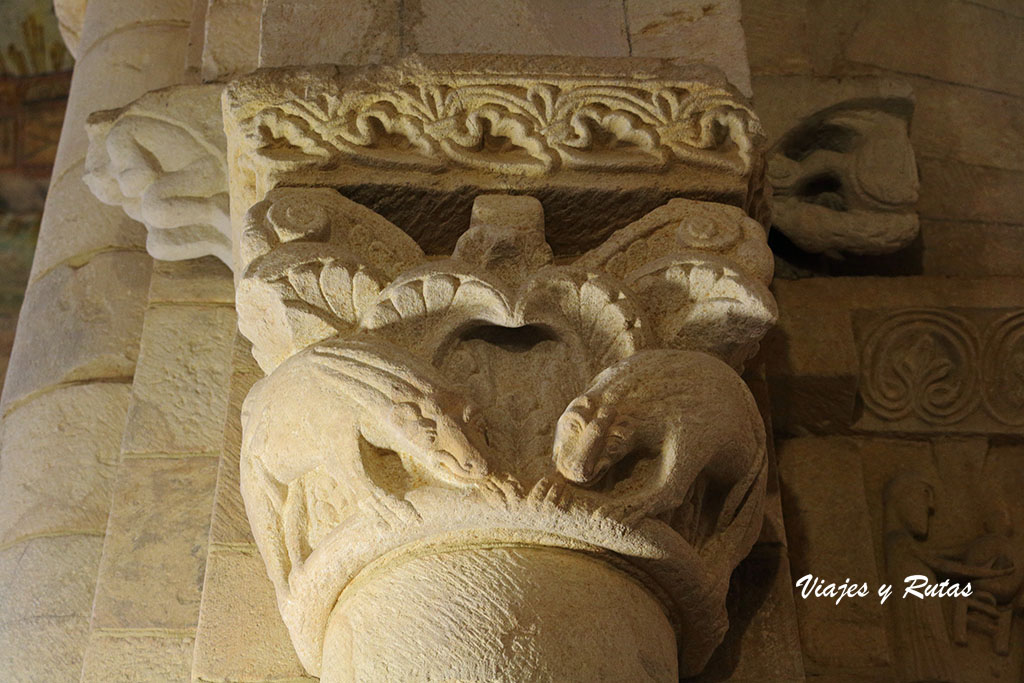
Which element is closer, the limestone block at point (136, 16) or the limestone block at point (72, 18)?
the limestone block at point (136, 16)

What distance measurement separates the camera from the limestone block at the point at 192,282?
2.36 metres

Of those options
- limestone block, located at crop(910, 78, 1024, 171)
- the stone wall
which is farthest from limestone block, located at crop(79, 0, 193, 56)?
limestone block, located at crop(910, 78, 1024, 171)

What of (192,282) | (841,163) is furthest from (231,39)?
(841,163)

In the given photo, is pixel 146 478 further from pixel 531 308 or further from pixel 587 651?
pixel 587 651

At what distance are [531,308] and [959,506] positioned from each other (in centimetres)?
117

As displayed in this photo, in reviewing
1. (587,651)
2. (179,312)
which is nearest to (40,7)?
(179,312)

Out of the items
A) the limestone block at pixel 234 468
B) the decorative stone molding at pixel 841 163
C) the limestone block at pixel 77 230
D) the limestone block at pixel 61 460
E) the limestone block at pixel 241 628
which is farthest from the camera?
the limestone block at pixel 77 230

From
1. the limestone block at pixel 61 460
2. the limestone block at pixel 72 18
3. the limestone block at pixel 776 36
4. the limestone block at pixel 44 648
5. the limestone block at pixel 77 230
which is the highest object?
the limestone block at pixel 72 18

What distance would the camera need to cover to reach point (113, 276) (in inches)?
101

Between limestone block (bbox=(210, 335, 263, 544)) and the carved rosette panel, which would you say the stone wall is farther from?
limestone block (bbox=(210, 335, 263, 544))

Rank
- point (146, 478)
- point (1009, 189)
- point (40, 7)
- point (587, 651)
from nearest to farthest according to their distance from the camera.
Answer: point (587, 651)
point (146, 478)
point (1009, 189)
point (40, 7)

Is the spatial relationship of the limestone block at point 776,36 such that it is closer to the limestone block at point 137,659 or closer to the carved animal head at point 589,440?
the carved animal head at point 589,440

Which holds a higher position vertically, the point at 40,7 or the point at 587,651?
the point at 40,7

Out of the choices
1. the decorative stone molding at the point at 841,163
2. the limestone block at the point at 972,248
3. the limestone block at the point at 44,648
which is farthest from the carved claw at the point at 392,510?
the limestone block at the point at 972,248
